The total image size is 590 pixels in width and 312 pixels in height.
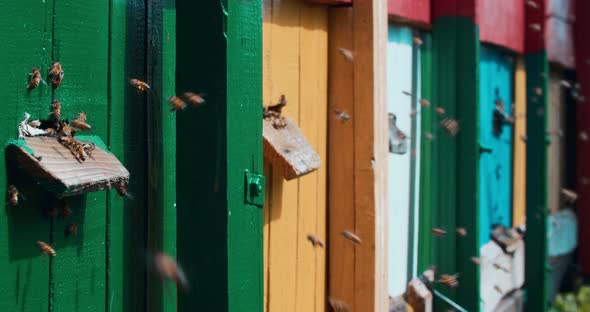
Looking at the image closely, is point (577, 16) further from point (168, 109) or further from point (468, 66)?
point (168, 109)

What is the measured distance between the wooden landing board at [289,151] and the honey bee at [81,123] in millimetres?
902

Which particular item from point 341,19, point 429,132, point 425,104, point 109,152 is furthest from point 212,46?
point 429,132

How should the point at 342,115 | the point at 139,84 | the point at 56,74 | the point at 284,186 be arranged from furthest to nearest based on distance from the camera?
the point at 342,115
the point at 284,186
the point at 139,84
the point at 56,74

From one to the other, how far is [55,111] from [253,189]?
765 mm

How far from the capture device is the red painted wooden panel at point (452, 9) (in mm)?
5031

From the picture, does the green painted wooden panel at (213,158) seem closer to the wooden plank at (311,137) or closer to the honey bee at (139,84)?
the honey bee at (139,84)

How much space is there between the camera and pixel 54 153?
1.96 metres

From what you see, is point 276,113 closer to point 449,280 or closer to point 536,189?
point 449,280

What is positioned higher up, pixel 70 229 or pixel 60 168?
pixel 60 168

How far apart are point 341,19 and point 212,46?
1233 mm

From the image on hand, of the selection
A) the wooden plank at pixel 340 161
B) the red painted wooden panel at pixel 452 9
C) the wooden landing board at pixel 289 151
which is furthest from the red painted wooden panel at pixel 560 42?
the wooden landing board at pixel 289 151

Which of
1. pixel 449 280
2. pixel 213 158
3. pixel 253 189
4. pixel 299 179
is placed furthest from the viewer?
pixel 449 280

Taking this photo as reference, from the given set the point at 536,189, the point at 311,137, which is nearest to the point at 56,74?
the point at 311,137

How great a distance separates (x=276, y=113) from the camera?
3.01 meters
